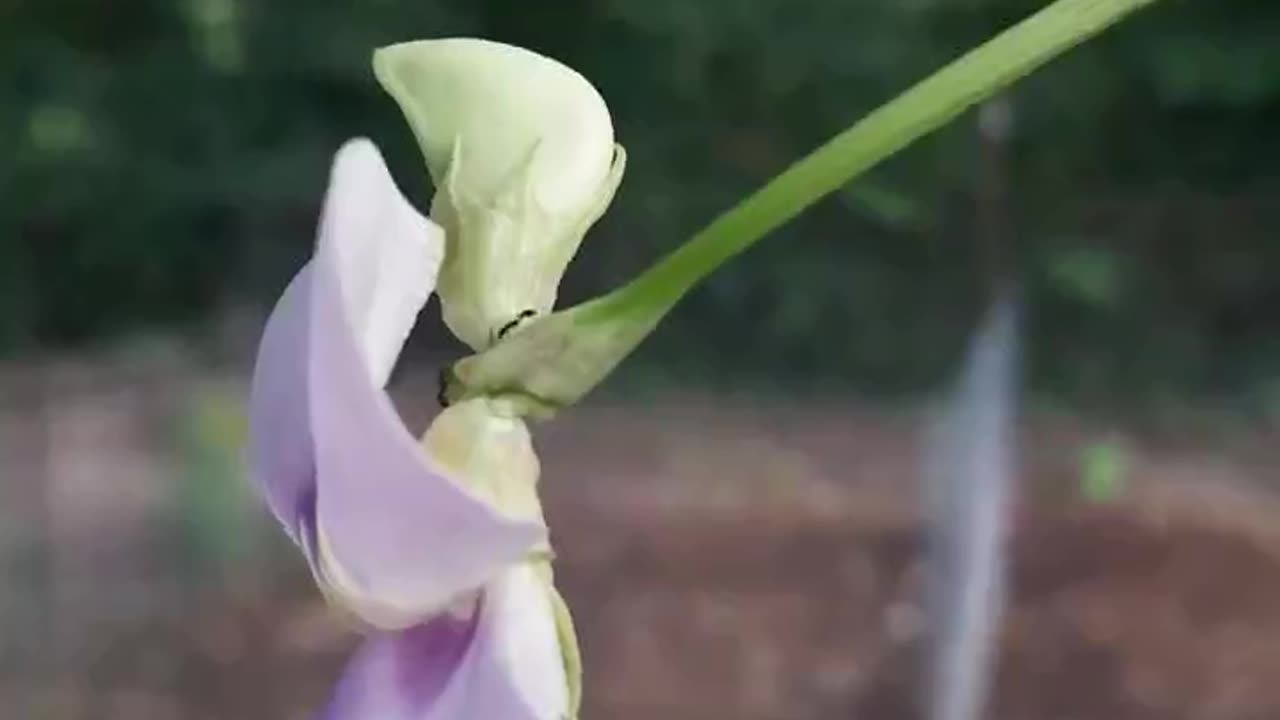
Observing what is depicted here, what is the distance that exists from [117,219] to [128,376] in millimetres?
93

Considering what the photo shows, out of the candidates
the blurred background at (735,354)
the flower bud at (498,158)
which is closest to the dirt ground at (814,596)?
the blurred background at (735,354)

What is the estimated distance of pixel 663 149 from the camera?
112 cm

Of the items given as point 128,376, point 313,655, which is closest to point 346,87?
point 128,376

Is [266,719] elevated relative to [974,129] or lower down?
lower down

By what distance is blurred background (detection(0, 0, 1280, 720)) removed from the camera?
1048 millimetres

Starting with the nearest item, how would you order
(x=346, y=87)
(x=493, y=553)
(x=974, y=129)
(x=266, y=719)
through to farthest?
(x=493, y=553), (x=974, y=129), (x=266, y=719), (x=346, y=87)

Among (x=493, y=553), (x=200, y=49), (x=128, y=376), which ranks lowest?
(x=493, y=553)

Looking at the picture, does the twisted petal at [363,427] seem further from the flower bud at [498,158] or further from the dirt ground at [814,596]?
the dirt ground at [814,596]

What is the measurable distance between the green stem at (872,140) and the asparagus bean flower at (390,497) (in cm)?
2

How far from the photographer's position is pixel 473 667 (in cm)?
21

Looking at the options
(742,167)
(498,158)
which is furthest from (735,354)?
(498,158)

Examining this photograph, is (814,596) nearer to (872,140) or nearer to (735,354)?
(735,354)

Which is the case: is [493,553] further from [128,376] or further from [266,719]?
[128,376]

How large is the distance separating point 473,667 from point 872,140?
0.21 ft
